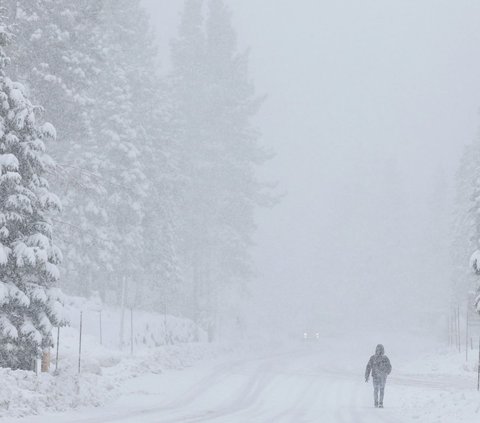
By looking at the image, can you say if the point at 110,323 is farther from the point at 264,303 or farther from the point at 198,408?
the point at 264,303

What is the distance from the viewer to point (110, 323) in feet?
99.8

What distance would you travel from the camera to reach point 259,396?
20594 mm

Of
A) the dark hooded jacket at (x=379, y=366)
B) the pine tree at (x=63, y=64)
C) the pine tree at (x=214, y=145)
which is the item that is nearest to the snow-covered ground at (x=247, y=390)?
the dark hooded jacket at (x=379, y=366)

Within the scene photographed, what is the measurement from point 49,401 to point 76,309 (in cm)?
1361

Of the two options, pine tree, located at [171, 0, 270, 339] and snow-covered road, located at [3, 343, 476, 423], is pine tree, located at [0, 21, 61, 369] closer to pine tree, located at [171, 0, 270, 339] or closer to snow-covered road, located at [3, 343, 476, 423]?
snow-covered road, located at [3, 343, 476, 423]

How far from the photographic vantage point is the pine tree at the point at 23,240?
15.1 meters

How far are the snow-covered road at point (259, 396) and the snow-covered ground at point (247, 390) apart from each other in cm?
2

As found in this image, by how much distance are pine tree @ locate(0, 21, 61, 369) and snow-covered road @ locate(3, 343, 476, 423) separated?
76.6 inches

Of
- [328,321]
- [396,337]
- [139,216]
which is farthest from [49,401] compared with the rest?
[328,321]

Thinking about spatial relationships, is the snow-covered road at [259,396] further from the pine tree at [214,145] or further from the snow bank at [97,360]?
the pine tree at [214,145]

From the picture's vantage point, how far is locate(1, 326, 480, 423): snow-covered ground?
15.4 meters

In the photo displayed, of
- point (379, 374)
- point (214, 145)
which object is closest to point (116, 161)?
point (214, 145)

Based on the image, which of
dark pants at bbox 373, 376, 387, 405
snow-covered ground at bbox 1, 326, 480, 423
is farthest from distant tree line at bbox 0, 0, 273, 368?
dark pants at bbox 373, 376, 387, 405

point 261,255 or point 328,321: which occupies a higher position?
point 261,255
